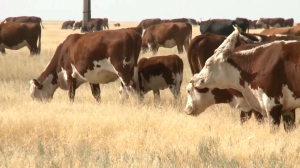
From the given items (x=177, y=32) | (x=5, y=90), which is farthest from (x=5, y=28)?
(x=5, y=90)

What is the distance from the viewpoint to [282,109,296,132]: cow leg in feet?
26.5

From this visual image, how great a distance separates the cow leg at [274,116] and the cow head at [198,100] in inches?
59.8

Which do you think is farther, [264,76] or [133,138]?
[264,76]

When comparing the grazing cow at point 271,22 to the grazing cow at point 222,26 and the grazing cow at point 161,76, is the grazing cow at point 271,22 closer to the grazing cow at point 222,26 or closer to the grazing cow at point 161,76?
the grazing cow at point 222,26

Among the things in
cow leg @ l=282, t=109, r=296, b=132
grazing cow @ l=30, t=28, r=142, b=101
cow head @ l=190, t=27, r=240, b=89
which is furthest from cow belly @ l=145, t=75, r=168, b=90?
cow leg @ l=282, t=109, r=296, b=132

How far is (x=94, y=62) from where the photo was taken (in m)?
11.1

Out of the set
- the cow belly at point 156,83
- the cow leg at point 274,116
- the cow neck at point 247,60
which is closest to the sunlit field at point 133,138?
the cow leg at point 274,116

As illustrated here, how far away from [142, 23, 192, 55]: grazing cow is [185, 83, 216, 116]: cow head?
1530 cm

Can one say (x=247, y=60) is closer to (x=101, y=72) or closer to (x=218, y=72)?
(x=218, y=72)

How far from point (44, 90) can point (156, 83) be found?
227 centimetres

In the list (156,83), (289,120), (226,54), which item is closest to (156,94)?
(156,83)

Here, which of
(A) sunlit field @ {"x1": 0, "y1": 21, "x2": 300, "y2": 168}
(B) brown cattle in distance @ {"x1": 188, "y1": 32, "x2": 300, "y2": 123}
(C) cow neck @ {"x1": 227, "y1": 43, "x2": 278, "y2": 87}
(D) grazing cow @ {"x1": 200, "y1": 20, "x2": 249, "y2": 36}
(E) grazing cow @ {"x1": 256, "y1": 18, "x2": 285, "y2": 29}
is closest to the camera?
(A) sunlit field @ {"x1": 0, "y1": 21, "x2": 300, "y2": 168}

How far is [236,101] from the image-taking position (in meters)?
8.80

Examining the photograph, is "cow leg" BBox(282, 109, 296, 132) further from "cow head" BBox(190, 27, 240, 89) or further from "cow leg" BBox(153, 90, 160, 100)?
"cow leg" BBox(153, 90, 160, 100)
